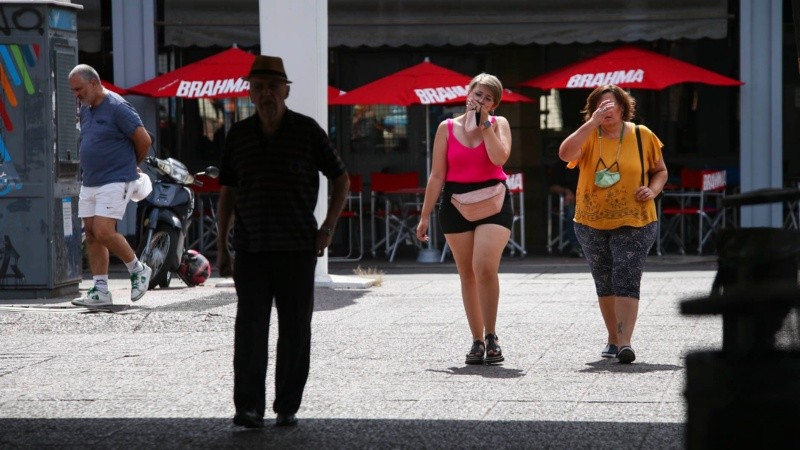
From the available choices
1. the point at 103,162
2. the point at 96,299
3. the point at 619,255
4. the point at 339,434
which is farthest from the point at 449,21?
the point at 339,434

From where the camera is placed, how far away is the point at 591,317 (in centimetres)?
1123

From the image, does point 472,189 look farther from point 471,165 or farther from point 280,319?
point 280,319

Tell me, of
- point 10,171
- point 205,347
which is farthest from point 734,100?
point 205,347

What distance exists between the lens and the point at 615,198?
347 inches

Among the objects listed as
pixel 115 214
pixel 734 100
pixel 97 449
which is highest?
pixel 734 100

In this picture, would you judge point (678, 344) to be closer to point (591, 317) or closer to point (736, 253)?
point (591, 317)

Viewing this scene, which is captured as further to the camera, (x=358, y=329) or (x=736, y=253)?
(x=358, y=329)

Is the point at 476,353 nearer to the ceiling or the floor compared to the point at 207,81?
nearer to the floor

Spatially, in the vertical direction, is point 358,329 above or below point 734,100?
below

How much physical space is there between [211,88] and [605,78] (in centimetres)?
460

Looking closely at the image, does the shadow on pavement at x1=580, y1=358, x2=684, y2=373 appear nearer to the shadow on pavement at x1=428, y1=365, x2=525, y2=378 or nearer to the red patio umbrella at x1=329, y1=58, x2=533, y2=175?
the shadow on pavement at x1=428, y1=365, x2=525, y2=378

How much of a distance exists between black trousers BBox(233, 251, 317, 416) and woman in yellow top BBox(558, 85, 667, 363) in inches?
102

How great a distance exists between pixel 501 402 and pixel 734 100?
13.2 metres

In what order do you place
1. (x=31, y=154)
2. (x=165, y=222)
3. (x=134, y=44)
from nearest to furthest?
(x=31, y=154)
(x=165, y=222)
(x=134, y=44)
